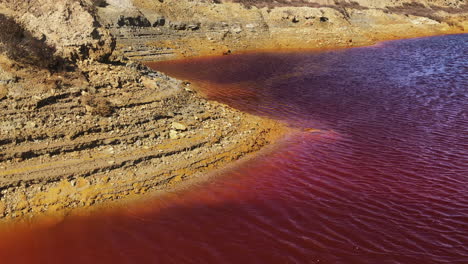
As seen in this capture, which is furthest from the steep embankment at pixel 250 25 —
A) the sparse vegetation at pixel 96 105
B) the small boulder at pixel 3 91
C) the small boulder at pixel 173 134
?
the small boulder at pixel 173 134

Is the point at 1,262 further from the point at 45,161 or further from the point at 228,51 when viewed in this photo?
the point at 228,51

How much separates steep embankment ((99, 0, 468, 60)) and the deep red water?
68.5ft

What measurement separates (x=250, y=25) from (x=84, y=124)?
34.9 meters

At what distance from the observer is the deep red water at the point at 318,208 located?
7.53 m

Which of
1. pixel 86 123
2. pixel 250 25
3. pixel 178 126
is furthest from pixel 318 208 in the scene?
pixel 250 25

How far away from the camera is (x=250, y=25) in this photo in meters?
42.4

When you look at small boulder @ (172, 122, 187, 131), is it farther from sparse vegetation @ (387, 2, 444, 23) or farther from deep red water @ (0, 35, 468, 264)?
sparse vegetation @ (387, 2, 444, 23)

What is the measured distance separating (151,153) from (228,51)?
28226mm

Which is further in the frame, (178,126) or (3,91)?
(178,126)

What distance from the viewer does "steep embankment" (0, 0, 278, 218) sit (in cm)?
952

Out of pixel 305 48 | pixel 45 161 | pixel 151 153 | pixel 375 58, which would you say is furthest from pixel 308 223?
pixel 305 48

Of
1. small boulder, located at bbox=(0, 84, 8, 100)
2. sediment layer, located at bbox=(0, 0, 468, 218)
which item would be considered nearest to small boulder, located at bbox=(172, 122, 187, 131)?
sediment layer, located at bbox=(0, 0, 468, 218)

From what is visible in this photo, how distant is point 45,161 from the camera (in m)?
9.77

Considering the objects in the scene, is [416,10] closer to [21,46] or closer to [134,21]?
[134,21]
